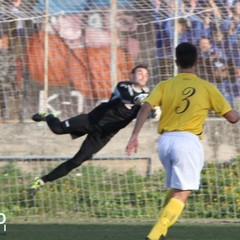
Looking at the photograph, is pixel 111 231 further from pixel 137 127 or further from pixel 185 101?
pixel 185 101

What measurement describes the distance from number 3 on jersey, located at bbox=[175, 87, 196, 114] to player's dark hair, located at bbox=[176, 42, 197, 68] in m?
0.23

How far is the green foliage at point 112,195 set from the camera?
11594 millimetres

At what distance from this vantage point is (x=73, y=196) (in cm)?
1184

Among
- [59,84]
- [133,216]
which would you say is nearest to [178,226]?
[133,216]

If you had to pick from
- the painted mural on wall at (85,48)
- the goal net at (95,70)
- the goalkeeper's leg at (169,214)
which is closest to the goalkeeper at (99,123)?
the goal net at (95,70)

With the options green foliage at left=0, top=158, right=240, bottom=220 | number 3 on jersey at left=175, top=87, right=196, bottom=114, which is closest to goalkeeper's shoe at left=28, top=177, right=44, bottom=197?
green foliage at left=0, top=158, right=240, bottom=220

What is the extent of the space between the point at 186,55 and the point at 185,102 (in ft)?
1.33

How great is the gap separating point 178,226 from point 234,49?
327 cm

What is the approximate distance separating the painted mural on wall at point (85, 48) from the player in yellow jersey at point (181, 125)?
5.10 metres

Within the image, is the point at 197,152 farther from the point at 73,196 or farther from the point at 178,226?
the point at 73,196

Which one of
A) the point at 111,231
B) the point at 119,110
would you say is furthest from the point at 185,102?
the point at 119,110

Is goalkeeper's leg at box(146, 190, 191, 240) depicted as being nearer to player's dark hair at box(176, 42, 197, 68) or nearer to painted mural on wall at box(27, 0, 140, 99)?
player's dark hair at box(176, 42, 197, 68)

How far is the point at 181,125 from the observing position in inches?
291

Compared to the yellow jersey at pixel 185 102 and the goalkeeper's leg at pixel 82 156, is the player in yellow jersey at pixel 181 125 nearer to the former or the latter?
the yellow jersey at pixel 185 102
